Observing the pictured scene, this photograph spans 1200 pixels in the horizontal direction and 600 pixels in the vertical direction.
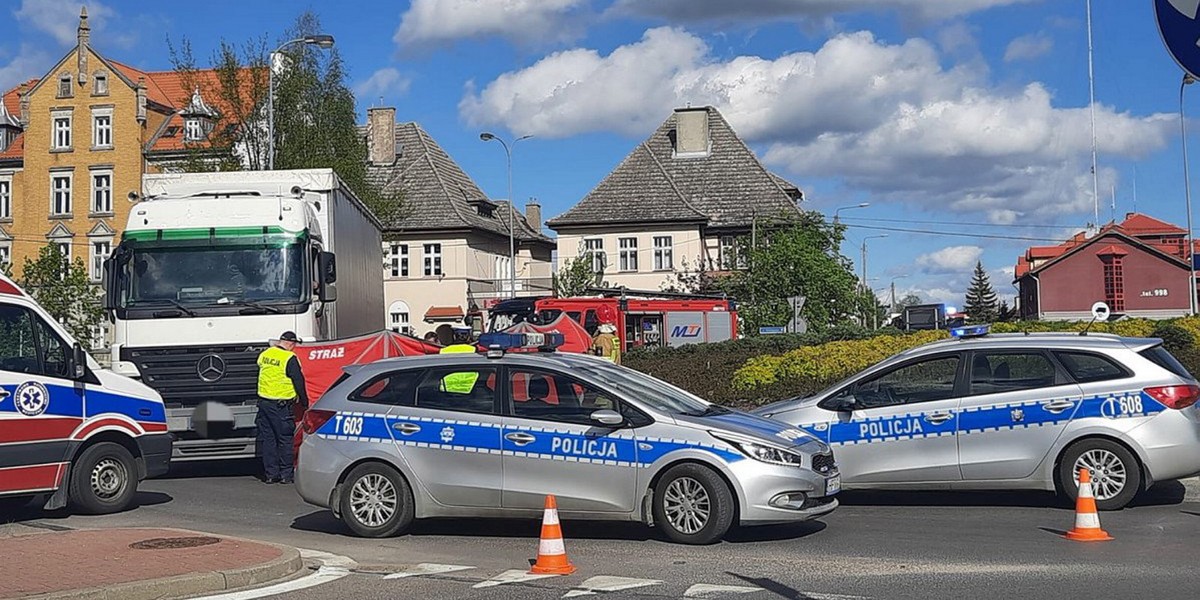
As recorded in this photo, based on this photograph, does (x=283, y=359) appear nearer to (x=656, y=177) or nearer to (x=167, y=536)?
(x=167, y=536)

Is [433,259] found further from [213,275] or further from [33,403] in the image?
[33,403]

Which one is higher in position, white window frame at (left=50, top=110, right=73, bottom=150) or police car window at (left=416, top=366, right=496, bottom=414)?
white window frame at (left=50, top=110, right=73, bottom=150)

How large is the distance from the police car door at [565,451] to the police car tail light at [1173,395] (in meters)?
4.77

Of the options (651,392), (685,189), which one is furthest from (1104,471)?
(685,189)

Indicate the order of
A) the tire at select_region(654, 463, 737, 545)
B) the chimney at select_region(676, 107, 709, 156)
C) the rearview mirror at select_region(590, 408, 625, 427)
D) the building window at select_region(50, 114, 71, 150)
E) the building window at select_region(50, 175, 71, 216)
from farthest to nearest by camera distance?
the chimney at select_region(676, 107, 709, 156) < the building window at select_region(50, 114, 71, 150) < the building window at select_region(50, 175, 71, 216) < the rearview mirror at select_region(590, 408, 625, 427) < the tire at select_region(654, 463, 737, 545)

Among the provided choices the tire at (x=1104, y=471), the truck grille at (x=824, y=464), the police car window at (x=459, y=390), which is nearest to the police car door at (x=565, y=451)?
the police car window at (x=459, y=390)

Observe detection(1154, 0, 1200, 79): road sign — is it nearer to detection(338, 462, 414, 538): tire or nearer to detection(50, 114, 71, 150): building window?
detection(338, 462, 414, 538): tire

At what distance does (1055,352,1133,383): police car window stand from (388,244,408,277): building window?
5489 cm

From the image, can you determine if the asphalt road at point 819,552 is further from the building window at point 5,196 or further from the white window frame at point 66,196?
the building window at point 5,196

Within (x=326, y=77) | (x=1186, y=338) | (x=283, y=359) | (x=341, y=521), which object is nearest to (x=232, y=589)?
(x=341, y=521)

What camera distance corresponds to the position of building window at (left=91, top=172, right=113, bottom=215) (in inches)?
2549

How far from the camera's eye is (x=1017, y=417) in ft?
39.0

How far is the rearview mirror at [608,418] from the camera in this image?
1048 centimetres

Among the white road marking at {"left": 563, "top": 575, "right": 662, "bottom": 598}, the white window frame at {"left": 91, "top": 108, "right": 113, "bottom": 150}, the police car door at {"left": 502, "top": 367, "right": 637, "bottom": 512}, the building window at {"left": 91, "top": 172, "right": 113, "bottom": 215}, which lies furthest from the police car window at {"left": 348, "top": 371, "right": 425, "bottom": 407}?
the white window frame at {"left": 91, "top": 108, "right": 113, "bottom": 150}
